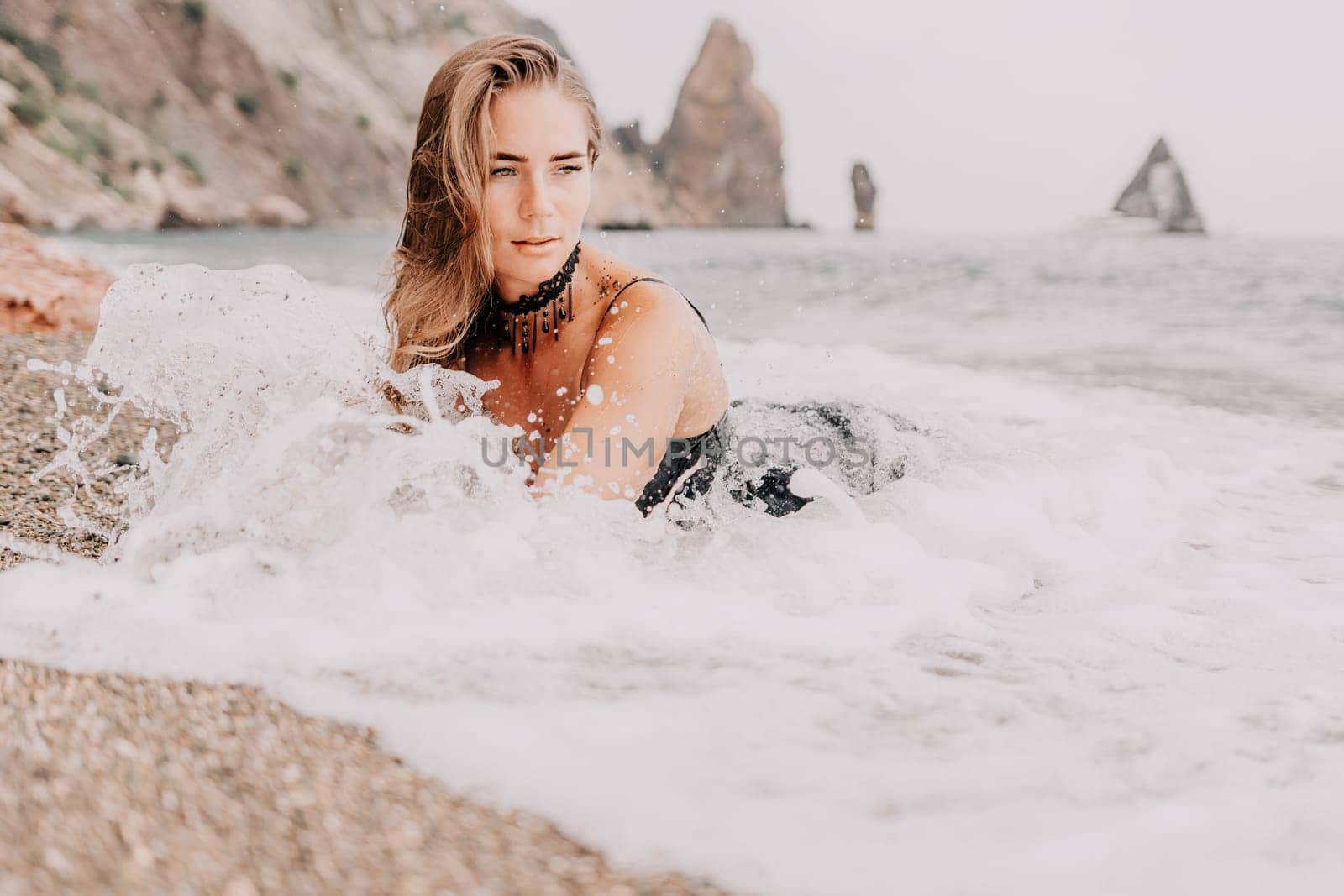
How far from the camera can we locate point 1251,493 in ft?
12.9

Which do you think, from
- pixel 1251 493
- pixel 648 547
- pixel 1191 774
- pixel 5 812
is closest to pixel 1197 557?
pixel 1251 493

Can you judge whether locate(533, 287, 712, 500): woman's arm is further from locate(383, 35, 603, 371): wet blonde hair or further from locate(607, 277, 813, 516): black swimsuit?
locate(383, 35, 603, 371): wet blonde hair

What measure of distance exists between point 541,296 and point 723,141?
334 ft

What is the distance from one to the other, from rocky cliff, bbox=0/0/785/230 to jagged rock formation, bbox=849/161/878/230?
61.2 ft

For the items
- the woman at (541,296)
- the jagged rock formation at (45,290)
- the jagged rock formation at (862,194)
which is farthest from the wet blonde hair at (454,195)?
the jagged rock formation at (862,194)

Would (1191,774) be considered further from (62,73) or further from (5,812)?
(62,73)

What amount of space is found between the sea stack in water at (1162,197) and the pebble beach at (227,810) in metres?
76.5

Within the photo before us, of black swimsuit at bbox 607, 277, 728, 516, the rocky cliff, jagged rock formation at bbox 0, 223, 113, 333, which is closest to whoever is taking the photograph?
black swimsuit at bbox 607, 277, 728, 516

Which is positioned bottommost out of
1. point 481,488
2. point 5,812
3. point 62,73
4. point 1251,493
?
point 1251,493

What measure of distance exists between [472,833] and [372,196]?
60.4m

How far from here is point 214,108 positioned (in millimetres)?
50031

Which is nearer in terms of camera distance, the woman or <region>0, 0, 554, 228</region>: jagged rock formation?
the woman

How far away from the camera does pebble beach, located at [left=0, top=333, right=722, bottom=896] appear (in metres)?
1.11

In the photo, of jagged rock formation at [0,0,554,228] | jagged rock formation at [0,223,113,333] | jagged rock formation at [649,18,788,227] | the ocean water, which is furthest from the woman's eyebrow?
jagged rock formation at [649,18,788,227]
